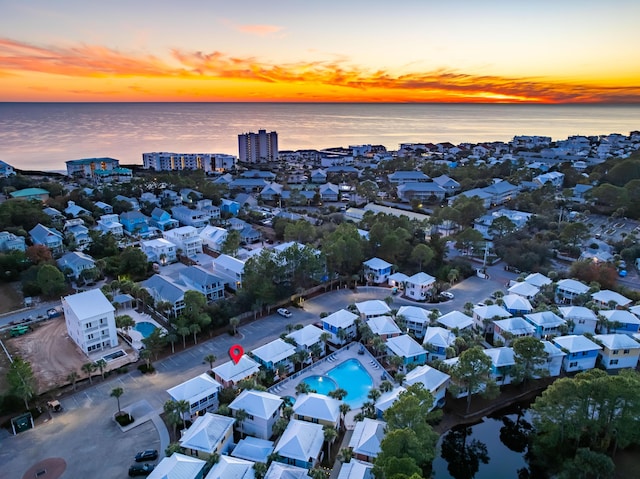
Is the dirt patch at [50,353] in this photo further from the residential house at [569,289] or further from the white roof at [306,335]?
the residential house at [569,289]

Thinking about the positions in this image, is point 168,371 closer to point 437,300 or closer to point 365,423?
point 365,423

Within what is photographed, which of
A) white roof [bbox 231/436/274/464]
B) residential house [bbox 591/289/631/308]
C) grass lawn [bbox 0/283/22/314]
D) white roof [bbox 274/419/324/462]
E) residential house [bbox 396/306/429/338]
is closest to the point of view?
white roof [bbox 274/419/324/462]

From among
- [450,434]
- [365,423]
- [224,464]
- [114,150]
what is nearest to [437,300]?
[450,434]

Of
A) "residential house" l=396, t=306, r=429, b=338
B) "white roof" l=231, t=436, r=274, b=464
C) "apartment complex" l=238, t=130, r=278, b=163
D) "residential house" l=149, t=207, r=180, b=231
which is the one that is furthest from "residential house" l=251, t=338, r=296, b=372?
"apartment complex" l=238, t=130, r=278, b=163

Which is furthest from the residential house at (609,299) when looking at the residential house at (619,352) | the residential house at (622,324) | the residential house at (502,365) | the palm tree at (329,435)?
the palm tree at (329,435)

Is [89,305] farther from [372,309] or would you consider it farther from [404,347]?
[404,347]

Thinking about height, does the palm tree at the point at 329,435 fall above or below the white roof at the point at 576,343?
below

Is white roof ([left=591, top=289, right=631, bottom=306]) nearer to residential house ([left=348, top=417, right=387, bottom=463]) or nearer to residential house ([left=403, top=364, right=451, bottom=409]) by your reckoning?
residential house ([left=403, top=364, right=451, bottom=409])

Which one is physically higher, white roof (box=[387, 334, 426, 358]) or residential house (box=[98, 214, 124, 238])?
residential house (box=[98, 214, 124, 238])
